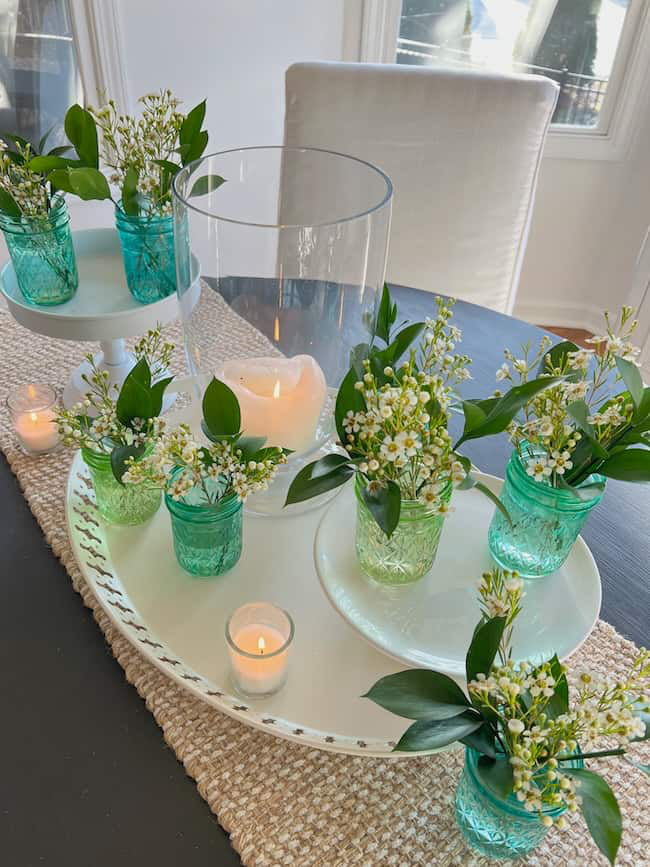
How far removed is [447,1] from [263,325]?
1.81 metres

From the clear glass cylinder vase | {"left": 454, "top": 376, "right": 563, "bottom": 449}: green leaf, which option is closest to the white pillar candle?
the clear glass cylinder vase

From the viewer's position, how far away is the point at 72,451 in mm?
924

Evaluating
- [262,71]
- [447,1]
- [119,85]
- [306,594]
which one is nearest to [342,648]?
[306,594]

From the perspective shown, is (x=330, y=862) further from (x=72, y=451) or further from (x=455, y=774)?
(x=72, y=451)

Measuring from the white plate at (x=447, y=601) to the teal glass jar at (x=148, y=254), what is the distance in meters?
0.38

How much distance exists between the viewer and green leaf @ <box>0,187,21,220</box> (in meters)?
0.85

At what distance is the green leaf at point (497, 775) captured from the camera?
47 centimetres

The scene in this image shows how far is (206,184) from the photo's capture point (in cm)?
89

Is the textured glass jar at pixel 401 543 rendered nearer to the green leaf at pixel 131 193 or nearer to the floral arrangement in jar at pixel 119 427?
the floral arrangement in jar at pixel 119 427

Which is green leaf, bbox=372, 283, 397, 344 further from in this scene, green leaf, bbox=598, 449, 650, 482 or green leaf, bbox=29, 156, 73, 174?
green leaf, bbox=29, 156, 73, 174

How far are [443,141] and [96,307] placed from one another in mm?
753

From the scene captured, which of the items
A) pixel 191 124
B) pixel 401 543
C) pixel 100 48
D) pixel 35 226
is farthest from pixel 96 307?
pixel 100 48

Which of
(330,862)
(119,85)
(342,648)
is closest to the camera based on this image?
(330,862)

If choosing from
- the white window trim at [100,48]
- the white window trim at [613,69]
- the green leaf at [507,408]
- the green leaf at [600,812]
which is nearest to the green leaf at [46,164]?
the green leaf at [507,408]
